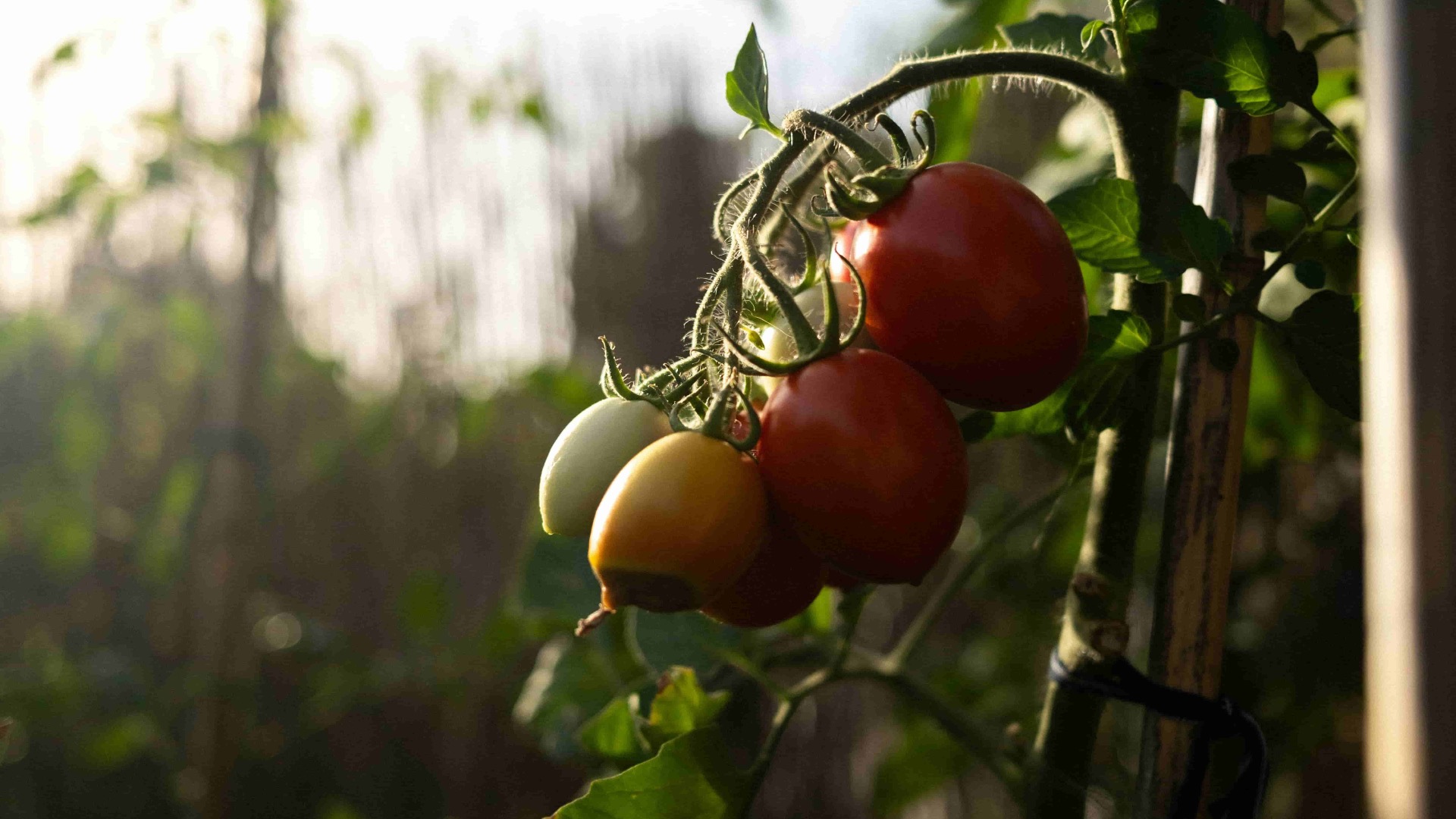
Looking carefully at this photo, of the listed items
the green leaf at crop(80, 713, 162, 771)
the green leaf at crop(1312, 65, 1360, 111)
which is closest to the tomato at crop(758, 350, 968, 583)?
the green leaf at crop(1312, 65, 1360, 111)

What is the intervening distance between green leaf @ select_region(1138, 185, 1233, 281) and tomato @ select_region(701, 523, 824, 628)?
0.21 m

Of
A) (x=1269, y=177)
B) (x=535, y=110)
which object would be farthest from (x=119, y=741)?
(x=1269, y=177)

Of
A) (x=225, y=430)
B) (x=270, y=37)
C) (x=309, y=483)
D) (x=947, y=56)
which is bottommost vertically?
(x=309, y=483)

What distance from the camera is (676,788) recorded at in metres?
0.52

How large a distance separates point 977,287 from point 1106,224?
0.11 meters

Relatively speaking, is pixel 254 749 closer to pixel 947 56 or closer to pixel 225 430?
pixel 225 430

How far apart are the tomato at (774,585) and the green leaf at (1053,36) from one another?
0.34 meters

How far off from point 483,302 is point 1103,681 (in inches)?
105

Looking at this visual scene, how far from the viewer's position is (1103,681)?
1.69 ft

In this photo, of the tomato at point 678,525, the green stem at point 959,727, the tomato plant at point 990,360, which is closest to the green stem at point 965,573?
the green stem at point 959,727

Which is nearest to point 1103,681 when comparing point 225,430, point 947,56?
point 947,56

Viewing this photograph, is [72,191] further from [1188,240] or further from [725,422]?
[1188,240]

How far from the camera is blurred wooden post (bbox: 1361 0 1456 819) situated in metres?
0.23

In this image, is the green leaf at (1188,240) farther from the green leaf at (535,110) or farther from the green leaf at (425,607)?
the green leaf at (425,607)
